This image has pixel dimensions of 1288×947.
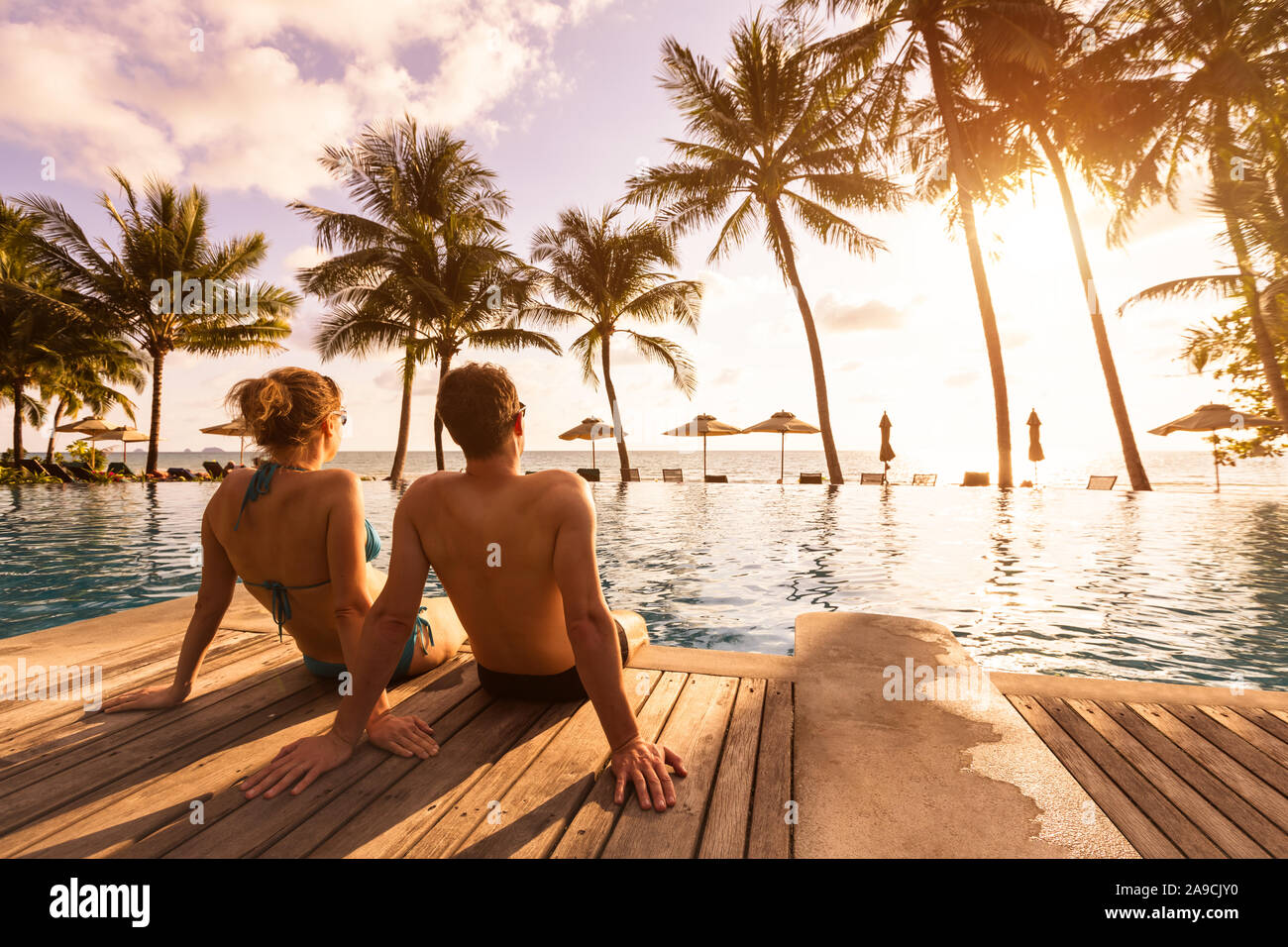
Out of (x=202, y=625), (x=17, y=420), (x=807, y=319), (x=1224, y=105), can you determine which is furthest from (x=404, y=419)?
(x=1224, y=105)

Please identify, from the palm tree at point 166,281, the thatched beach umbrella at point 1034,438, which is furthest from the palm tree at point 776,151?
the palm tree at point 166,281

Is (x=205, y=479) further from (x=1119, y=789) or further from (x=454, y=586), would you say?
(x=1119, y=789)

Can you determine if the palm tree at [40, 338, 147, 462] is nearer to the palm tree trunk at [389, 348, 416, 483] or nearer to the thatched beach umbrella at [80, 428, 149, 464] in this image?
the thatched beach umbrella at [80, 428, 149, 464]

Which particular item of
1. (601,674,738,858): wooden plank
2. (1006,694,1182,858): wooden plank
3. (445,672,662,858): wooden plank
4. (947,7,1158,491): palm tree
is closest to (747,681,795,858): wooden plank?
(601,674,738,858): wooden plank

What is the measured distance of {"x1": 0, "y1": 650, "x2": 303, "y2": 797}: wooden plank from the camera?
2.03 metres

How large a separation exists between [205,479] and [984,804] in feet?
97.0

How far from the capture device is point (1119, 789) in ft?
6.81

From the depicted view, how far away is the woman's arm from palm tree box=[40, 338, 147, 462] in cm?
2919

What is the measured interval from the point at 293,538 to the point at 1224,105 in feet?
74.3

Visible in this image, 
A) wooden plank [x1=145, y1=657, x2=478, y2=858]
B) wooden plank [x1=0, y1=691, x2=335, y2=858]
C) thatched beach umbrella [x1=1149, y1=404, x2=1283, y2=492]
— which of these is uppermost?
thatched beach umbrella [x1=1149, y1=404, x2=1283, y2=492]

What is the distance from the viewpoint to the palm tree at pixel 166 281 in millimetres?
19922

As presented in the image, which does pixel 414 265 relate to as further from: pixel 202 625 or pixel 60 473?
pixel 202 625

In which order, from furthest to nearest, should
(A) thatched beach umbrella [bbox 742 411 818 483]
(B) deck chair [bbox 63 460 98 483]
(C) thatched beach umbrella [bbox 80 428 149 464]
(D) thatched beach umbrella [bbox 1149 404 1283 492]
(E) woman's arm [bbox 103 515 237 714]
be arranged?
(C) thatched beach umbrella [bbox 80 428 149 464] < (A) thatched beach umbrella [bbox 742 411 818 483] < (B) deck chair [bbox 63 460 98 483] < (D) thatched beach umbrella [bbox 1149 404 1283 492] < (E) woman's arm [bbox 103 515 237 714]

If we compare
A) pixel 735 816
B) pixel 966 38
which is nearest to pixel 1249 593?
pixel 735 816
